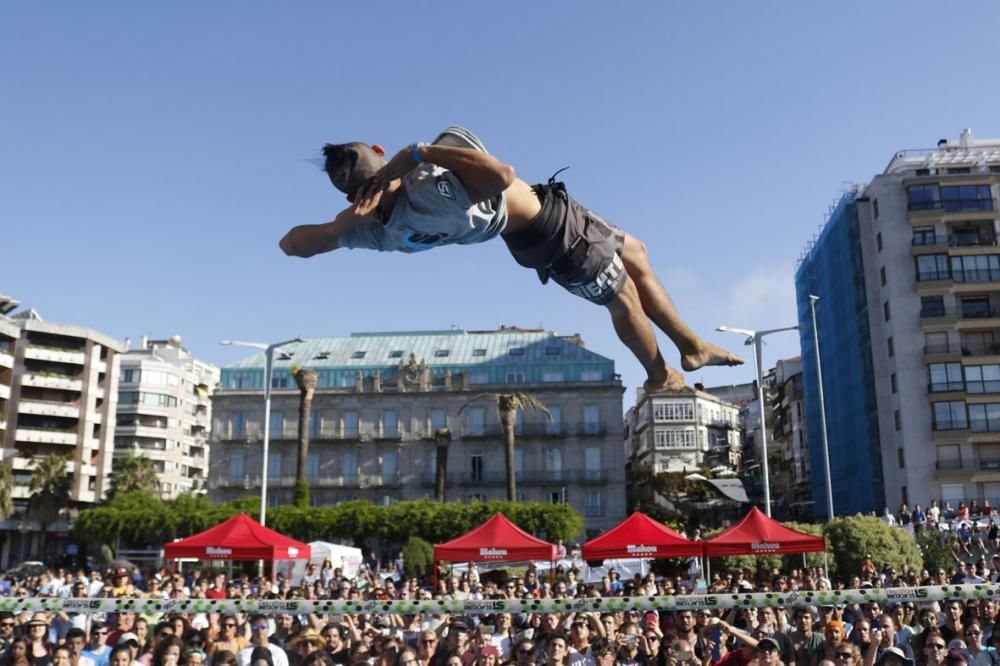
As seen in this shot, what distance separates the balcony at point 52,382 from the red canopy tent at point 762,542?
215 ft

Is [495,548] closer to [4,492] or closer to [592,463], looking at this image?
[592,463]

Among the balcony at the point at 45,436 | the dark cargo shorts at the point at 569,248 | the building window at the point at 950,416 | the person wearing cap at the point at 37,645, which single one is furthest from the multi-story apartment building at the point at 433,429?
the dark cargo shorts at the point at 569,248

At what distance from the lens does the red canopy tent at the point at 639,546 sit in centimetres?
1914

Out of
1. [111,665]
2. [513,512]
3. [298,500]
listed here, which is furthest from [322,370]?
[111,665]

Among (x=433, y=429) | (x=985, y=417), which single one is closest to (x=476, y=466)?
(x=433, y=429)

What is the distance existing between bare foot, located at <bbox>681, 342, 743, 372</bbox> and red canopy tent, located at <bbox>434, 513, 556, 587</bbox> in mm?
12837

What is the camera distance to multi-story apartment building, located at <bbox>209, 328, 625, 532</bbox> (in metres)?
65.2

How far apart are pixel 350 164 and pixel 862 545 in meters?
23.9

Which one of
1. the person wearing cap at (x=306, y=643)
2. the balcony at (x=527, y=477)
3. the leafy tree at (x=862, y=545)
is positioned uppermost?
the balcony at (x=527, y=477)

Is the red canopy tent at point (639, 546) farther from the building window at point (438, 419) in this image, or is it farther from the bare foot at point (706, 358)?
the building window at point (438, 419)

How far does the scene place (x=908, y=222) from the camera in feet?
167

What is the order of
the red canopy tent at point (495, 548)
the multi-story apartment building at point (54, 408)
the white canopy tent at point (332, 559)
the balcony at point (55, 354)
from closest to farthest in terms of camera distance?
1. the red canopy tent at point (495, 548)
2. the white canopy tent at point (332, 559)
3. the multi-story apartment building at point (54, 408)
4. the balcony at point (55, 354)

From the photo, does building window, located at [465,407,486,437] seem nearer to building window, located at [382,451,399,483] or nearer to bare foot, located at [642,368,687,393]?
building window, located at [382,451,399,483]

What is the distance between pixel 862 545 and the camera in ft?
85.8
